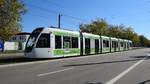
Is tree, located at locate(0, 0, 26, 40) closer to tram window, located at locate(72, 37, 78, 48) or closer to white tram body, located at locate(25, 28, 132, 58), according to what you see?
white tram body, located at locate(25, 28, 132, 58)

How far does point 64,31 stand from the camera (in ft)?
105

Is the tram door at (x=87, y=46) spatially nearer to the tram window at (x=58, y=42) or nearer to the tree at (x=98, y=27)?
the tram window at (x=58, y=42)

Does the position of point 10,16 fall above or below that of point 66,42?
above

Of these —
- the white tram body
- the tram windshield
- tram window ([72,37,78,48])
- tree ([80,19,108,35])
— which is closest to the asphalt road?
the white tram body

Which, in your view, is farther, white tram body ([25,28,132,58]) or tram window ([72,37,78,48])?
tram window ([72,37,78,48])

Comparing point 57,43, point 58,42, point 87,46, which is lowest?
point 87,46

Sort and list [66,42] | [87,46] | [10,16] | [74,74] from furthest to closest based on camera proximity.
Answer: [10,16]
[87,46]
[66,42]
[74,74]

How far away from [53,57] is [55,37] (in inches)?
80.9

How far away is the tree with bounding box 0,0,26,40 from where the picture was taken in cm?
4853

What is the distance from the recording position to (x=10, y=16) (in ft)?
160

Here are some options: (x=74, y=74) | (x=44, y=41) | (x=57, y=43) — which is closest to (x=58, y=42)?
(x=57, y=43)

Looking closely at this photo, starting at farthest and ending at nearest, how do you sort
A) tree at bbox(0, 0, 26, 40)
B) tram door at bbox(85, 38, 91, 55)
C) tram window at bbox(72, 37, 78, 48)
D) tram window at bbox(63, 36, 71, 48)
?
1. tree at bbox(0, 0, 26, 40)
2. tram door at bbox(85, 38, 91, 55)
3. tram window at bbox(72, 37, 78, 48)
4. tram window at bbox(63, 36, 71, 48)

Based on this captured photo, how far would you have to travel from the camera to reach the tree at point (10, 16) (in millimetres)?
48531

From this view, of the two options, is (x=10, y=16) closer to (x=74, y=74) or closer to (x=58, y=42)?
(x=58, y=42)
